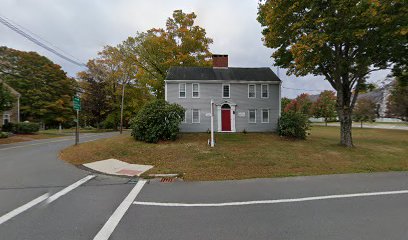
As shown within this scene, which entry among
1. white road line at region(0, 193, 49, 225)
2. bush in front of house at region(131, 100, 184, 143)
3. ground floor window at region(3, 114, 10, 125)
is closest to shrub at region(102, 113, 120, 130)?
ground floor window at region(3, 114, 10, 125)

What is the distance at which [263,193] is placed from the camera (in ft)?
18.3

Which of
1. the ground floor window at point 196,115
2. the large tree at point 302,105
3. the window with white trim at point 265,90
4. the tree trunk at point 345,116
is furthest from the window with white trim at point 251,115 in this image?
the large tree at point 302,105

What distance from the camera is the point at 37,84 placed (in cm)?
3512

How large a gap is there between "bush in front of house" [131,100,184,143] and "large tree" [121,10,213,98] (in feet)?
39.9

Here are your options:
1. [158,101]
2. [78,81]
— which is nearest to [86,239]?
[158,101]

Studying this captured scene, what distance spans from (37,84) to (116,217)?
41592mm

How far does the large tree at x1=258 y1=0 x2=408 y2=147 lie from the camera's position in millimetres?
10344

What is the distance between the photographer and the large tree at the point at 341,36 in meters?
10.3

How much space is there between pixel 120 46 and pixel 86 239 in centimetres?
3437

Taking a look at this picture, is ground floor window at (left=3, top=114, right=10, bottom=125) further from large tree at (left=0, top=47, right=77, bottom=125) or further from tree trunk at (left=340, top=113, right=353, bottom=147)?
tree trunk at (left=340, top=113, right=353, bottom=147)

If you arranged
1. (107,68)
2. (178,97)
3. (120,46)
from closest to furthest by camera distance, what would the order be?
1. (178,97)
2. (120,46)
3. (107,68)

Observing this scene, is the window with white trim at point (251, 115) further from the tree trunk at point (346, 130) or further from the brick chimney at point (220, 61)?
the tree trunk at point (346, 130)

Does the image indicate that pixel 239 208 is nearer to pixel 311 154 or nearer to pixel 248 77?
pixel 311 154

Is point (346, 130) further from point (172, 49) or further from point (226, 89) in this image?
point (172, 49)
